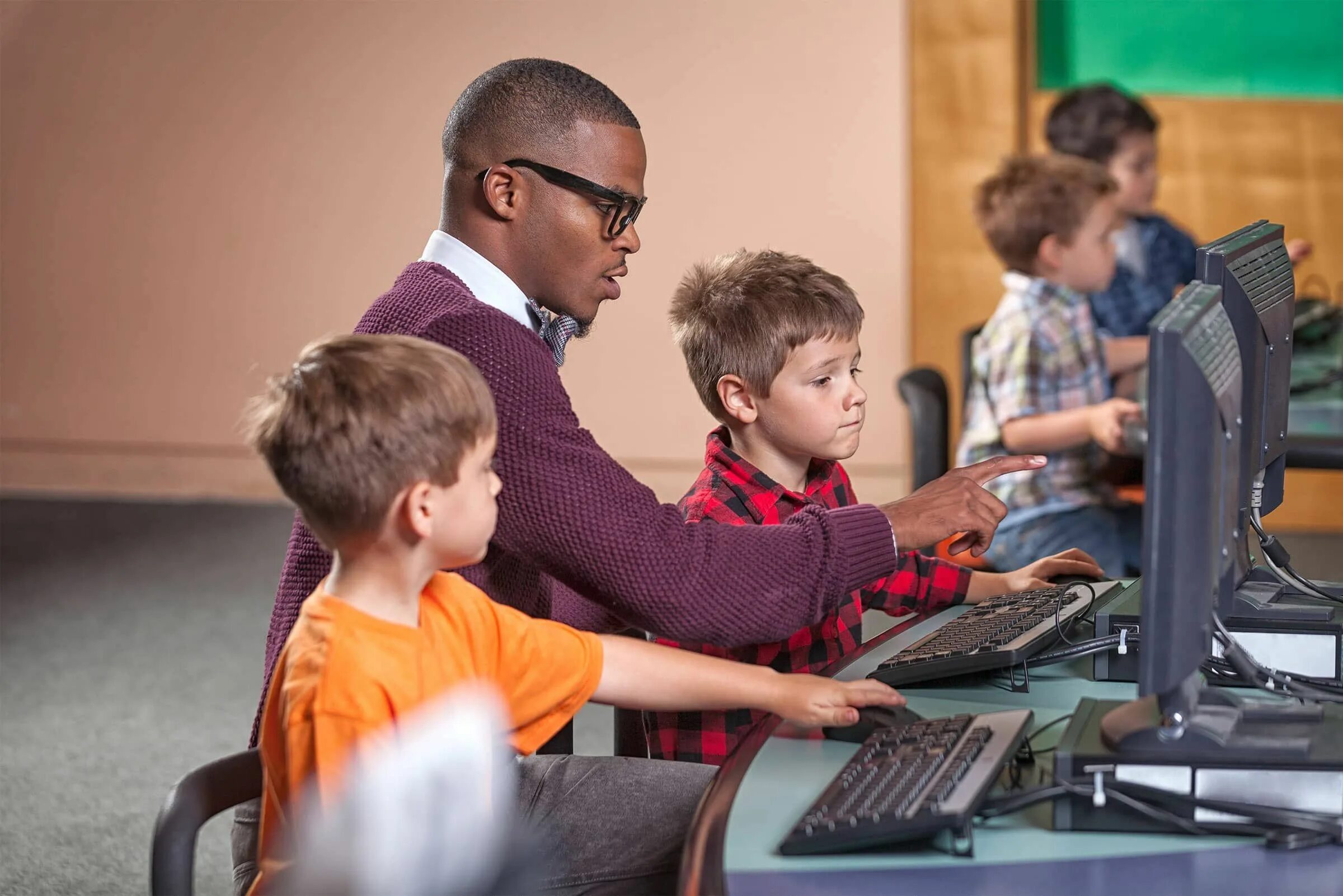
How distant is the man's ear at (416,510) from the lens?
3.68ft

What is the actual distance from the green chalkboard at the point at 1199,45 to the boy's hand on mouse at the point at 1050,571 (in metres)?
3.75

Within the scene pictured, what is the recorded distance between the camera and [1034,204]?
3254 millimetres

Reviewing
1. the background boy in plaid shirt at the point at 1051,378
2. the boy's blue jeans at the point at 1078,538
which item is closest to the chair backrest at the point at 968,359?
the background boy in plaid shirt at the point at 1051,378

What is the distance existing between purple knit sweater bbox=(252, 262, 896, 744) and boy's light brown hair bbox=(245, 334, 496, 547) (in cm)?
20

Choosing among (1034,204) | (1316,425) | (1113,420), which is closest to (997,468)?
(1113,420)

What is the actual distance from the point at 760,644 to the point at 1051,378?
1.57 meters

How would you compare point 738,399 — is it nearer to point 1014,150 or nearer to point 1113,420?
point 1113,420

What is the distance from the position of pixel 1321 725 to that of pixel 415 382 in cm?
73

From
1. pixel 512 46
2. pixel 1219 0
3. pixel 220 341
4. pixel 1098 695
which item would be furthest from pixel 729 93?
pixel 1098 695

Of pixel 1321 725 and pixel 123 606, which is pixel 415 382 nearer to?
pixel 1321 725

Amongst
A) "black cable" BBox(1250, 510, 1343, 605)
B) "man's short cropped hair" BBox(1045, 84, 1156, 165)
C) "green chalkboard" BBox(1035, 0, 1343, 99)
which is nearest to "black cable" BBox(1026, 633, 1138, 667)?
"black cable" BBox(1250, 510, 1343, 605)

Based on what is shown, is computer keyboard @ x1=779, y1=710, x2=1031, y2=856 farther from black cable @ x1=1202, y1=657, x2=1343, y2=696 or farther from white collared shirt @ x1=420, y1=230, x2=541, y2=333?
white collared shirt @ x1=420, y1=230, x2=541, y2=333

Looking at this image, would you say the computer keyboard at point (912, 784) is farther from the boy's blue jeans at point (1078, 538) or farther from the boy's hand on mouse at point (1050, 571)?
the boy's blue jeans at point (1078, 538)

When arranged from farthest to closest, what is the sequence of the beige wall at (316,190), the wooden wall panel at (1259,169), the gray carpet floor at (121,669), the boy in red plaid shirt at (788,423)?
the beige wall at (316,190)
the wooden wall panel at (1259,169)
the gray carpet floor at (121,669)
the boy in red plaid shirt at (788,423)
